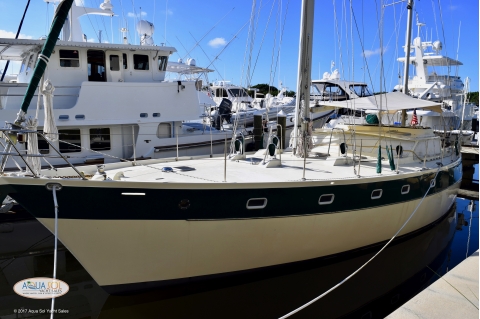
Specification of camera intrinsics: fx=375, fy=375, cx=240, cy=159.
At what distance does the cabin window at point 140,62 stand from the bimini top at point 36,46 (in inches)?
12.6

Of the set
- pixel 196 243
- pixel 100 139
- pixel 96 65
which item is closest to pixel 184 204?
pixel 196 243

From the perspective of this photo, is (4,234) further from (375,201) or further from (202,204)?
(375,201)

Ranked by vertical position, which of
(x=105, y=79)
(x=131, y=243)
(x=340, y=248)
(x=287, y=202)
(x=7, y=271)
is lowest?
(x=7, y=271)

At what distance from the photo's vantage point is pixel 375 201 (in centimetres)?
762

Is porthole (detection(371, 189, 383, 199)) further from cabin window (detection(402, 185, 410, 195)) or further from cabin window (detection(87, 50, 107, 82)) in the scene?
cabin window (detection(87, 50, 107, 82))

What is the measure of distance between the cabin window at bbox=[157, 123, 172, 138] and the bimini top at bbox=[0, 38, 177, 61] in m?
2.48

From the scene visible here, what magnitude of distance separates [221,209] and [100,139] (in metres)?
7.08

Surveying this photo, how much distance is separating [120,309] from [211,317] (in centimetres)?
161

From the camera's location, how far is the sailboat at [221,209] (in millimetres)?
5789

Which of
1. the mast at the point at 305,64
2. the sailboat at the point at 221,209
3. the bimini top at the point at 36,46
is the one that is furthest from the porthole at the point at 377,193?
the bimini top at the point at 36,46

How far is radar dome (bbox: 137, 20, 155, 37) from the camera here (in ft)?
46.3

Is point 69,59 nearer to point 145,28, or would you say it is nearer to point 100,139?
point 100,139

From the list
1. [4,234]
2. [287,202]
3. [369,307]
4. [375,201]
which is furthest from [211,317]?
[4,234]

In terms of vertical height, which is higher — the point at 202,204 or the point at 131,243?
the point at 202,204
